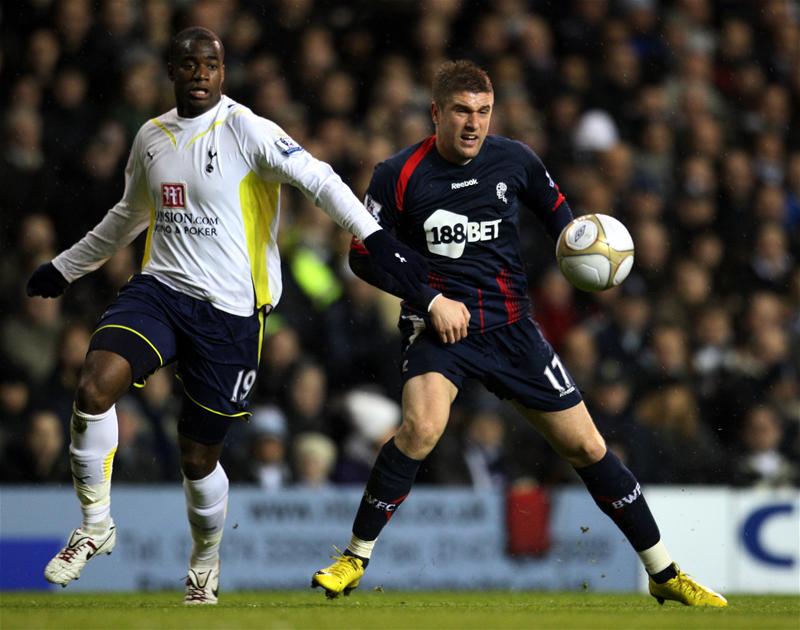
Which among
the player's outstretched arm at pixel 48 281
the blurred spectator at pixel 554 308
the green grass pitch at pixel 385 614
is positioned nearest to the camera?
the green grass pitch at pixel 385 614

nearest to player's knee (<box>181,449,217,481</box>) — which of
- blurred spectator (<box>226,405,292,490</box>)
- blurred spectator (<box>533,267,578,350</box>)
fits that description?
blurred spectator (<box>226,405,292,490</box>)

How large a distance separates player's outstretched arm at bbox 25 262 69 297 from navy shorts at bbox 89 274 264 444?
0.58m

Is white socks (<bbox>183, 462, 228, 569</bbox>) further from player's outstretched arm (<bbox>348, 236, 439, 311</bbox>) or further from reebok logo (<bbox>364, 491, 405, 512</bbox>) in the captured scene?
player's outstretched arm (<bbox>348, 236, 439, 311</bbox>)

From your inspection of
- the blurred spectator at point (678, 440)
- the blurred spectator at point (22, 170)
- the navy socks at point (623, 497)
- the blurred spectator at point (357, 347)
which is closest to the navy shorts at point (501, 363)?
the navy socks at point (623, 497)

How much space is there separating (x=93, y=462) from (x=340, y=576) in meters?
1.17

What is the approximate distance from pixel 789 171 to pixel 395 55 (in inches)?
149

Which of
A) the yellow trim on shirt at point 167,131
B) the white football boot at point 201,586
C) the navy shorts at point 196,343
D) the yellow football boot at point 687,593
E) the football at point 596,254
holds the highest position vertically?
the yellow trim on shirt at point 167,131

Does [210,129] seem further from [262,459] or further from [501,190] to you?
[262,459]

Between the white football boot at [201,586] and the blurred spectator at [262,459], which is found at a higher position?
the blurred spectator at [262,459]

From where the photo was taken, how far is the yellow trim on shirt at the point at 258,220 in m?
6.59

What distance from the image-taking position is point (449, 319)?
20.9ft

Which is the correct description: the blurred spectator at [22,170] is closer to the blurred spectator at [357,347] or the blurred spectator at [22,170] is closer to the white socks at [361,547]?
the blurred spectator at [357,347]

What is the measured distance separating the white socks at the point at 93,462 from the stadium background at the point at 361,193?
3364mm

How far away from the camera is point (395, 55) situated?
13.1 m
